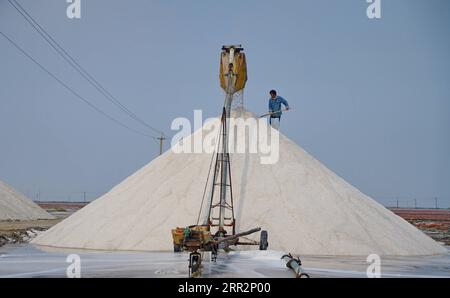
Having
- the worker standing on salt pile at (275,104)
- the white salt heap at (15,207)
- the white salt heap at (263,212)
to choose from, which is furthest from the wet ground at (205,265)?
the white salt heap at (15,207)

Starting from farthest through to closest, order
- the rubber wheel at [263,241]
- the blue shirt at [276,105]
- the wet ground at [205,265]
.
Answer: the blue shirt at [276,105] < the rubber wheel at [263,241] < the wet ground at [205,265]

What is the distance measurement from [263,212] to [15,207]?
45361 mm

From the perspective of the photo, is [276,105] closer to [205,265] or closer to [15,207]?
[205,265]

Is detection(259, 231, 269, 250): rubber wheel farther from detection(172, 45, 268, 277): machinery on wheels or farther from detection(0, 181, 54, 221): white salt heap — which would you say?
detection(0, 181, 54, 221): white salt heap

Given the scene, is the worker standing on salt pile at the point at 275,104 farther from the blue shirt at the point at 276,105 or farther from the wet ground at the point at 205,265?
Result: the wet ground at the point at 205,265

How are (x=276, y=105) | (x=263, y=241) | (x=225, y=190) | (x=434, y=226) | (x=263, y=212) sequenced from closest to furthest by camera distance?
(x=263, y=241)
(x=225, y=190)
(x=263, y=212)
(x=276, y=105)
(x=434, y=226)

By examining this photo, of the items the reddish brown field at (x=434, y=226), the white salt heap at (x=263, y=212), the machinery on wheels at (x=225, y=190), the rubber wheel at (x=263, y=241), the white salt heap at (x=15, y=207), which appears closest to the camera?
the machinery on wheels at (x=225, y=190)

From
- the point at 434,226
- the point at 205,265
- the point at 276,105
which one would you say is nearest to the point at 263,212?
the point at 276,105

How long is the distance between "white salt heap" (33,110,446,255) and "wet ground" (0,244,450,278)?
1.78 m

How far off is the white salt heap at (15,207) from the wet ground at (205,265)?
39.4 meters

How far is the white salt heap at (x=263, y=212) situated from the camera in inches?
933

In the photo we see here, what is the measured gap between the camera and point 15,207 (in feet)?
201

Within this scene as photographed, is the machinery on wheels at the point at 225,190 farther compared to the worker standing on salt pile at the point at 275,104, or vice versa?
the worker standing on salt pile at the point at 275,104
